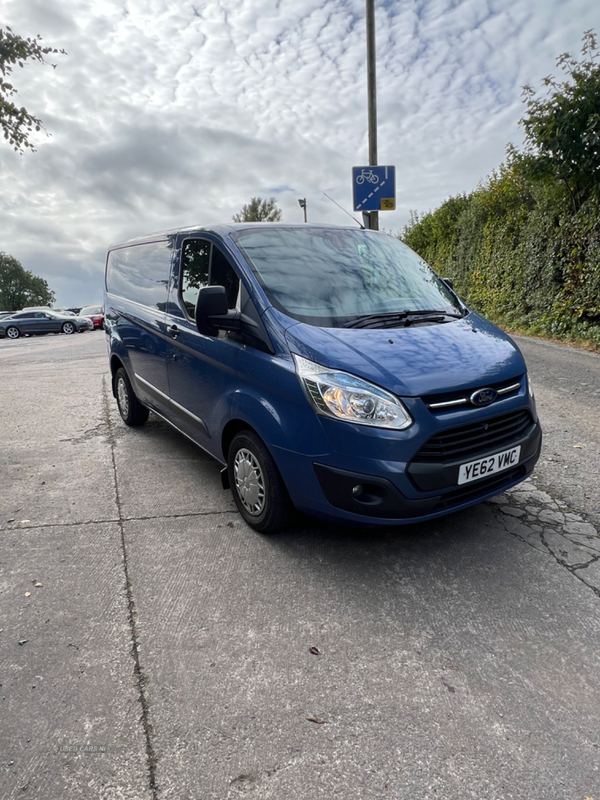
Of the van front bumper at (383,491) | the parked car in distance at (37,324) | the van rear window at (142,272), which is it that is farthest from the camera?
the parked car in distance at (37,324)

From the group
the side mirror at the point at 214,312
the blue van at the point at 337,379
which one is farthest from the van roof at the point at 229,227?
the side mirror at the point at 214,312

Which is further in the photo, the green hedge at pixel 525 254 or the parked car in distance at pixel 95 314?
the parked car in distance at pixel 95 314

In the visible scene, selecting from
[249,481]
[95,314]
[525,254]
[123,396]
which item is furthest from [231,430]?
[95,314]

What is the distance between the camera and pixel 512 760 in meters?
1.79

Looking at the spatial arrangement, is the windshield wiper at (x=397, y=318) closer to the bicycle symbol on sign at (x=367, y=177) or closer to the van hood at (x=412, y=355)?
the van hood at (x=412, y=355)

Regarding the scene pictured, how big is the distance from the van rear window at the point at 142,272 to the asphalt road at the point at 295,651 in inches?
65.9

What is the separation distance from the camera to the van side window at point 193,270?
3.85 metres

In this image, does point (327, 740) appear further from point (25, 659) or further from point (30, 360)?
point (30, 360)

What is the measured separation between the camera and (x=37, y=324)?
29.6m

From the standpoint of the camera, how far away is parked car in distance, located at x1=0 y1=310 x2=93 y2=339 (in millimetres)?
28969

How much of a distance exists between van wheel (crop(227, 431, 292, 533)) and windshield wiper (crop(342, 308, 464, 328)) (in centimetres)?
88

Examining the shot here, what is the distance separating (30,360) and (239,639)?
1304cm

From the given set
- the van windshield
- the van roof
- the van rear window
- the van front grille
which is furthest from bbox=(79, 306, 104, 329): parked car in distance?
the van front grille

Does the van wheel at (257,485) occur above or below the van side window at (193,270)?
below
